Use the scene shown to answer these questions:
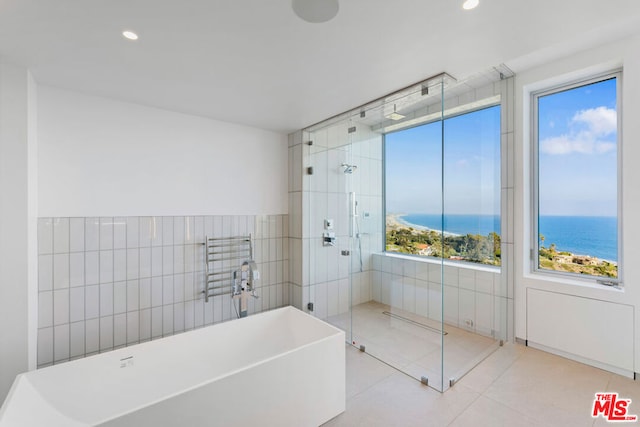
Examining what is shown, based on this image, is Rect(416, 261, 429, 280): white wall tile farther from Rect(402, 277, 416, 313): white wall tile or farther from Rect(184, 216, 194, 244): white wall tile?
Rect(184, 216, 194, 244): white wall tile

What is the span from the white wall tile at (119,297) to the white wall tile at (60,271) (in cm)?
36

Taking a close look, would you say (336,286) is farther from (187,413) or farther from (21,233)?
(21,233)

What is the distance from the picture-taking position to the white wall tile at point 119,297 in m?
2.60

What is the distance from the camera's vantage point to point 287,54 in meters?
1.86

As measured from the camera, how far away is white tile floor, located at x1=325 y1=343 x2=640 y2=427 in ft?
6.26

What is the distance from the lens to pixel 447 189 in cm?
265

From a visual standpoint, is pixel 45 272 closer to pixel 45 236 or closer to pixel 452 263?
pixel 45 236

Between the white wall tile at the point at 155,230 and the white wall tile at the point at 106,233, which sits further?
the white wall tile at the point at 155,230

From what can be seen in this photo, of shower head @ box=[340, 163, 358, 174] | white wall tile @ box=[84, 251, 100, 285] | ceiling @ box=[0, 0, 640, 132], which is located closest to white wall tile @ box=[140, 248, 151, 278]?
white wall tile @ box=[84, 251, 100, 285]

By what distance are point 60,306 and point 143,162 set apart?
1429 millimetres

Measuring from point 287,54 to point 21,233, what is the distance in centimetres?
224

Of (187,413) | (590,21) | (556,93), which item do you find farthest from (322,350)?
(556,93)

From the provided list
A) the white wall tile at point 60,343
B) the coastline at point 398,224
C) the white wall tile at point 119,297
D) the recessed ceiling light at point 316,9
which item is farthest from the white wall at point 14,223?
the coastline at point 398,224

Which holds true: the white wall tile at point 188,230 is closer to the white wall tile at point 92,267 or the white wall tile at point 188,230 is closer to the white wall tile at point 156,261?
the white wall tile at point 156,261
